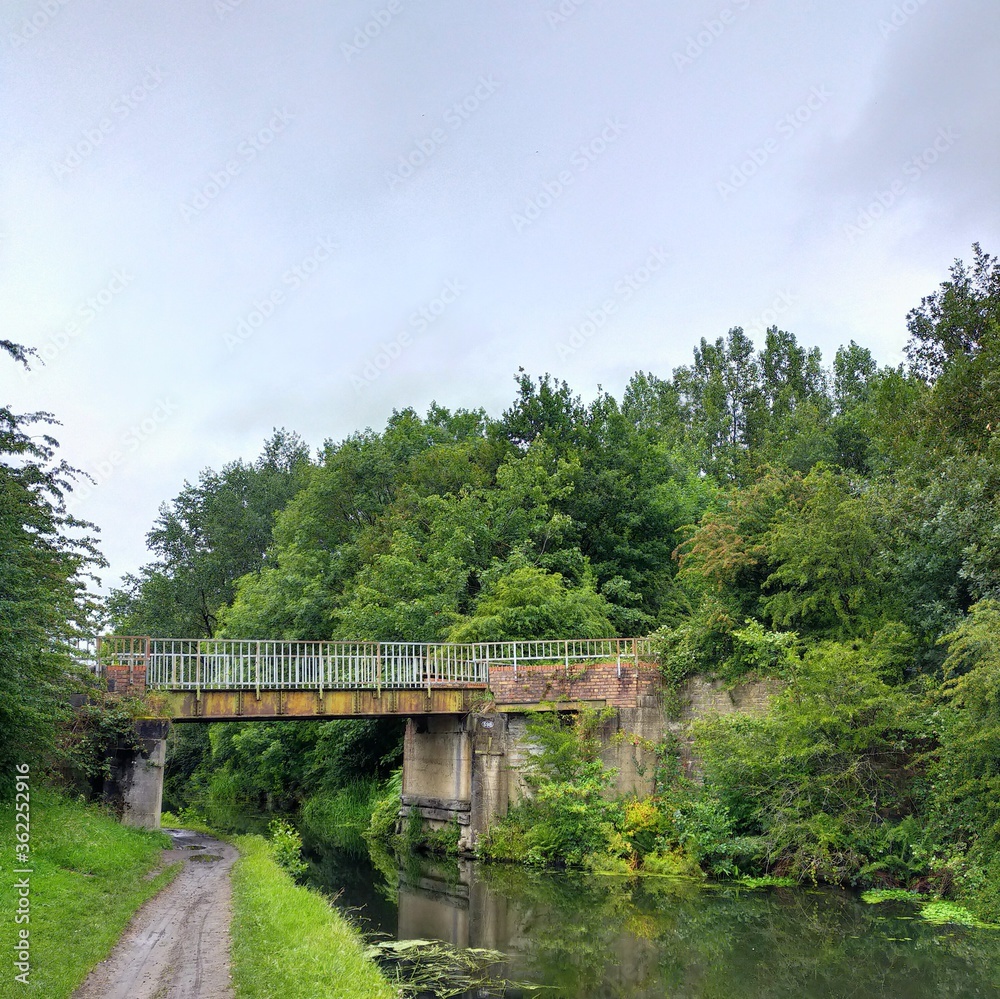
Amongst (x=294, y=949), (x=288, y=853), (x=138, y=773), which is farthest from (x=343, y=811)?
(x=294, y=949)

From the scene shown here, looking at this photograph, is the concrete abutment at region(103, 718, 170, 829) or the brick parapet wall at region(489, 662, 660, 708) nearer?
the concrete abutment at region(103, 718, 170, 829)

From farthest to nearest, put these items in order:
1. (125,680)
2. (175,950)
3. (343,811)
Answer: (343,811) < (125,680) < (175,950)

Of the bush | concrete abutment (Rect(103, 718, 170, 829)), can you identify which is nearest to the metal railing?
concrete abutment (Rect(103, 718, 170, 829))

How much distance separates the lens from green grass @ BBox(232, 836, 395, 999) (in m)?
11.1

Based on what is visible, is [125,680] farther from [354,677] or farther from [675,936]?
[675,936]

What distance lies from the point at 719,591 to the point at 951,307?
44.3 feet

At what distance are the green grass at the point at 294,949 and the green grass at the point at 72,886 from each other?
5.88 ft

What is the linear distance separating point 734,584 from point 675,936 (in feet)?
34.3

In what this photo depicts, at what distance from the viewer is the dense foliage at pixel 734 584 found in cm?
1914

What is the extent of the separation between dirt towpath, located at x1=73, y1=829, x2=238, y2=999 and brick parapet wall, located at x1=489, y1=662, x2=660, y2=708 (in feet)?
30.4

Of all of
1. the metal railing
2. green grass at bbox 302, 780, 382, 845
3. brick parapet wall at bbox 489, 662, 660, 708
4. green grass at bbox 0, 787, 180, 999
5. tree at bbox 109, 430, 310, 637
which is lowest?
green grass at bbox 302, 780, 382, 845

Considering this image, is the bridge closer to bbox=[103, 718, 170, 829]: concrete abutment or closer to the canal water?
bbox=[103, 718, 170, 829]: concrete abutment

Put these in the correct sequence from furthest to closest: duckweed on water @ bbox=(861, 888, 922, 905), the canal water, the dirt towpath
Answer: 1. duckweed on water @ bbox=(861, 888, 922, 905)
2. the canal water
3. the dirt towpath

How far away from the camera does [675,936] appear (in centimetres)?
1617
